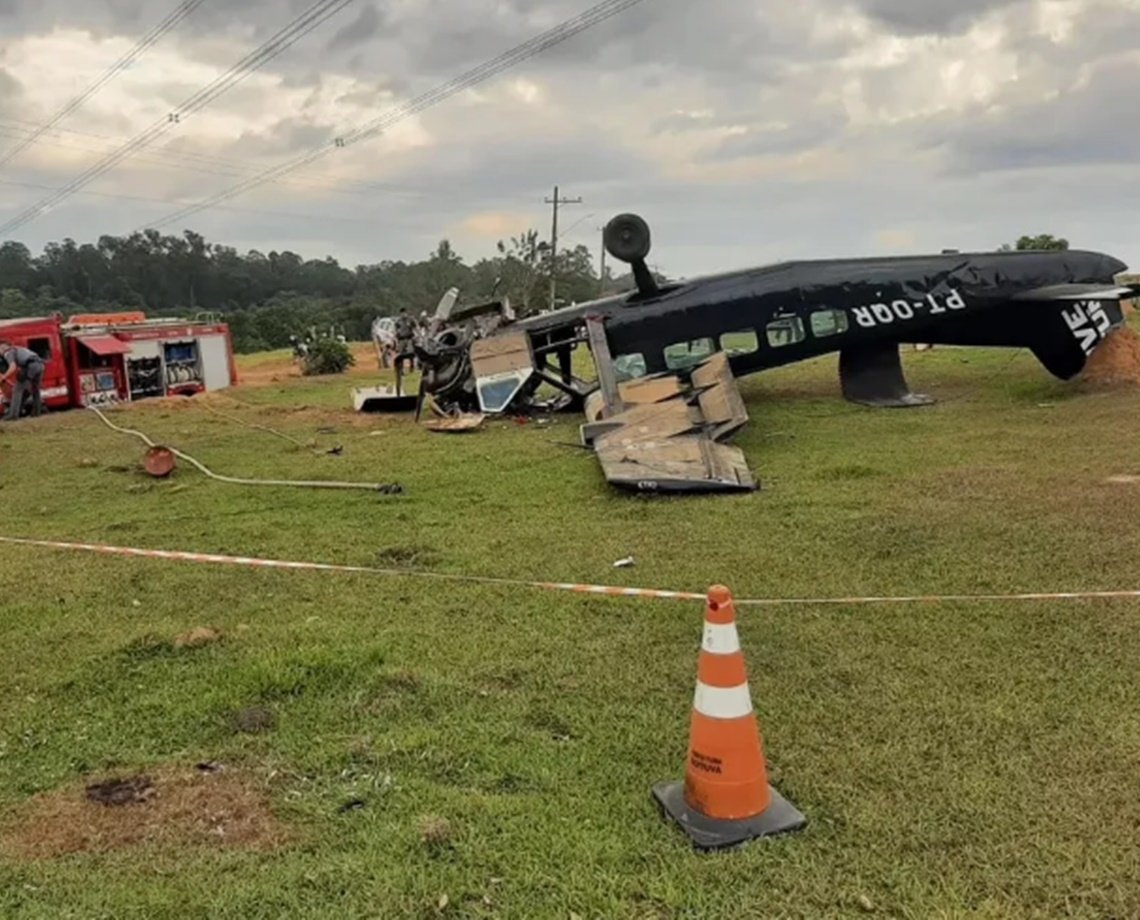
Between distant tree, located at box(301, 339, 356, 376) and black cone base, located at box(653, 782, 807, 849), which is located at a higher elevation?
distant tree, located at box(301, 339, 356, 376)

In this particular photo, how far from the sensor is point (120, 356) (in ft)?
79.7

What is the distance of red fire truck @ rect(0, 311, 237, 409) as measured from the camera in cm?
2234

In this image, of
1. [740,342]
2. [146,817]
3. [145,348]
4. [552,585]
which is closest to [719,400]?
[740,342]

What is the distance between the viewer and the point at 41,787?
3.80 meters

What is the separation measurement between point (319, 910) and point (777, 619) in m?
3.25

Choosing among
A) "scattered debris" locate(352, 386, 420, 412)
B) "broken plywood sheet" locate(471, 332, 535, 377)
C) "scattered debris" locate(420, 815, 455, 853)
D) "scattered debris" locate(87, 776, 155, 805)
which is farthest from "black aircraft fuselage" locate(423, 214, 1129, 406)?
"scattered debris" locate(420, 815, 455, 853)

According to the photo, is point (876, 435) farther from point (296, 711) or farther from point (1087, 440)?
point (296, 711)

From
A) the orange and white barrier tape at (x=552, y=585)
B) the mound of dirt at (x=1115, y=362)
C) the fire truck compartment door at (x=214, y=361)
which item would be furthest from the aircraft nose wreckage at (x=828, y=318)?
the fire truck compartment door at (x=214, y=361)

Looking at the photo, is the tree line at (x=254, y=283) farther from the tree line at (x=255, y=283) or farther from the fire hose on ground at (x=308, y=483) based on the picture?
the fire hose on ground at (x=308, y=483)

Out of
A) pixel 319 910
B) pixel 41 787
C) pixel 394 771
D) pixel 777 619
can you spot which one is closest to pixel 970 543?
pixel 777 619

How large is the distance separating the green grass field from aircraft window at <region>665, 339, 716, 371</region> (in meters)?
5.96

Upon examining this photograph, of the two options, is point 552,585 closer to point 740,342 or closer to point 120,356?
point 740,342

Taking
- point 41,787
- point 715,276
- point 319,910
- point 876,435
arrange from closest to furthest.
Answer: point 319,910 → point 41,787 → point 876,435 → point 715,276

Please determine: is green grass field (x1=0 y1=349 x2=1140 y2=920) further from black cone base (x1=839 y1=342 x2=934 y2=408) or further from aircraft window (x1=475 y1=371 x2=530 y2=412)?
aircraft window (x1=475 y1=371 x2=530 y2=412)
